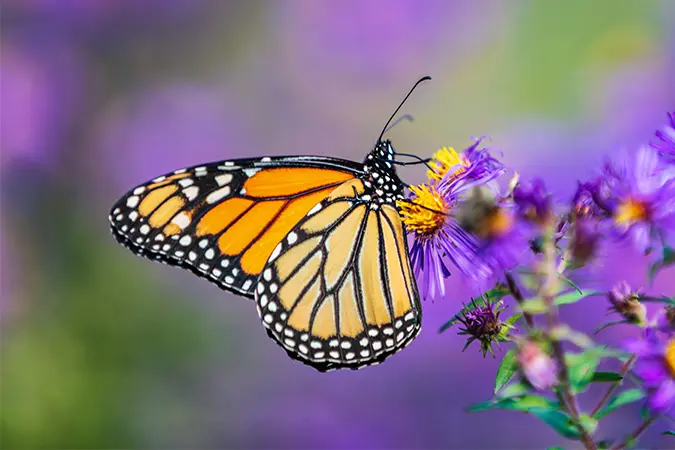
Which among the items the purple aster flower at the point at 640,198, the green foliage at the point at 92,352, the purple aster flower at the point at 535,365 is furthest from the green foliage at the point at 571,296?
the green foliage at the point at 92,352

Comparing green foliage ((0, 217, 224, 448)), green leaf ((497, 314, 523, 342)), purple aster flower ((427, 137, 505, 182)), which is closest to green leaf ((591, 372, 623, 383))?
green leaf ((497, 314, 523, 342))

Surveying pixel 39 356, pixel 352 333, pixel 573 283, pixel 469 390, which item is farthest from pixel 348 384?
pixel 573 283

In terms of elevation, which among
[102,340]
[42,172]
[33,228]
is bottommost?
[102,340]

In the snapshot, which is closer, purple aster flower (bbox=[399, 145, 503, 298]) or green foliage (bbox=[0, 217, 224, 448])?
purple aster flower (bbox=[399, 145, 503, 298])

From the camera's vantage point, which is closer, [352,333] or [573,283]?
[573,283]

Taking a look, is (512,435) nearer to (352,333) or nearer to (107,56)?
(352,333)

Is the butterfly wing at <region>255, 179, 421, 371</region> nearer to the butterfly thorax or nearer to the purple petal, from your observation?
the butterfly thorax

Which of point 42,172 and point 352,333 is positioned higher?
point 42,172
